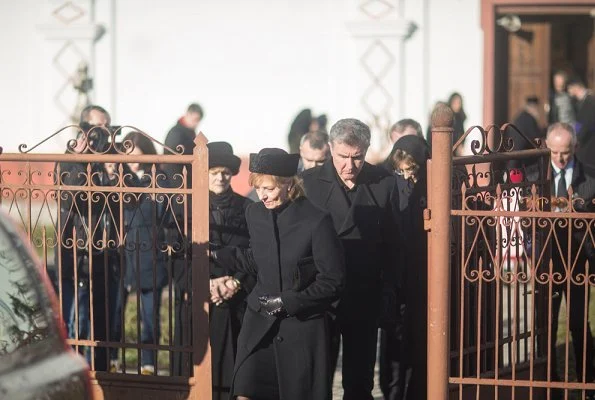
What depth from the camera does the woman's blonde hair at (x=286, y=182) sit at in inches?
270

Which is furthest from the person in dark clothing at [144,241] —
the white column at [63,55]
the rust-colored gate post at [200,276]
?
the white column at [63,55]

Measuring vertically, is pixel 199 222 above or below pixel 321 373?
above

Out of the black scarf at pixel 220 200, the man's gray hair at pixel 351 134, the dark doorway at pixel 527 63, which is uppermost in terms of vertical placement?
the dark doorway at pixel 527 63

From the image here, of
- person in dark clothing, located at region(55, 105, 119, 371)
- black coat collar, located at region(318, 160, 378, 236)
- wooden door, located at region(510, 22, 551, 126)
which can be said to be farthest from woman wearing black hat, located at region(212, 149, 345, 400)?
wooden door, located at region(510, 22, 551, 126)

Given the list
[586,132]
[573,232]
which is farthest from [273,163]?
[586,132]

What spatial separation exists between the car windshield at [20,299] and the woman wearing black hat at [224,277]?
2749 millimetres

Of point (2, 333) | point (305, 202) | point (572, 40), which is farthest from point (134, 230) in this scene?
point (572, 40)

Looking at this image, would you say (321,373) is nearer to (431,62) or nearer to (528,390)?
(528,390)

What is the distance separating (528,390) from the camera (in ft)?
24.9

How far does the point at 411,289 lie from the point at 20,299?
3.98 m

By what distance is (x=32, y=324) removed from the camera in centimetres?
468

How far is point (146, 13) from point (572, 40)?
26.6 feet

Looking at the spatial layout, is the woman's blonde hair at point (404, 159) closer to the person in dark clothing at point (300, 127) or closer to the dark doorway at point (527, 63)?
the person in dark clothing at point (300, 127)

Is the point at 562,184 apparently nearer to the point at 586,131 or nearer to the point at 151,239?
the point at 151,239
